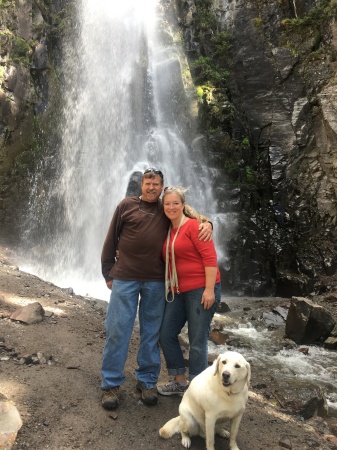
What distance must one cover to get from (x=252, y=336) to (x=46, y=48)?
12776 mm

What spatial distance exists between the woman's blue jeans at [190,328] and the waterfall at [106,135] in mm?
6447

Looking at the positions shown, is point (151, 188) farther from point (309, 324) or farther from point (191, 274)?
point (309, 324)

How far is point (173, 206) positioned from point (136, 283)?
79 cm

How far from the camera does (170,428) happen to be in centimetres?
307

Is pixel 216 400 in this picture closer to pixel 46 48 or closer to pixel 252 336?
pixel 252 336

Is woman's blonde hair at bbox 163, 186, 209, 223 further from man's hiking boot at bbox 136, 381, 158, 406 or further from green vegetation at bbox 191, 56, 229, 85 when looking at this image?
green vegetation at bbox 191, 56, 229, 85

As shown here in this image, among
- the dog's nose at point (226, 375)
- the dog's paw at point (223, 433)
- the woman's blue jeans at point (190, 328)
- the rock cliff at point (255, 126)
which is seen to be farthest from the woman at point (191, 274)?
the rock cliff at point (255, 126)

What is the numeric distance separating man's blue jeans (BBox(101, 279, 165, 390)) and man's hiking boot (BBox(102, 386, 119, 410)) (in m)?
0.05

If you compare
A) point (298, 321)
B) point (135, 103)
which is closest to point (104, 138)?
point (135, 103)

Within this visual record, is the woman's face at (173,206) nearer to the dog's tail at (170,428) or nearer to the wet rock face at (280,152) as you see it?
the dog's tail at (170,428)

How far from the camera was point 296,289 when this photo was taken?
12.3 meters

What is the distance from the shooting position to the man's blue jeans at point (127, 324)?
335cm

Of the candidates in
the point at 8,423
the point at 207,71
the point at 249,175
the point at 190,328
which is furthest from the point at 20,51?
the point at 8,423

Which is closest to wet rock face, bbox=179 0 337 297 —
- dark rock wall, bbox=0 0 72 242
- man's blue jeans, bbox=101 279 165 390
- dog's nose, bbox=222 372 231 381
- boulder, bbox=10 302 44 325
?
dark rock wall, bbox=0 0 72 242
